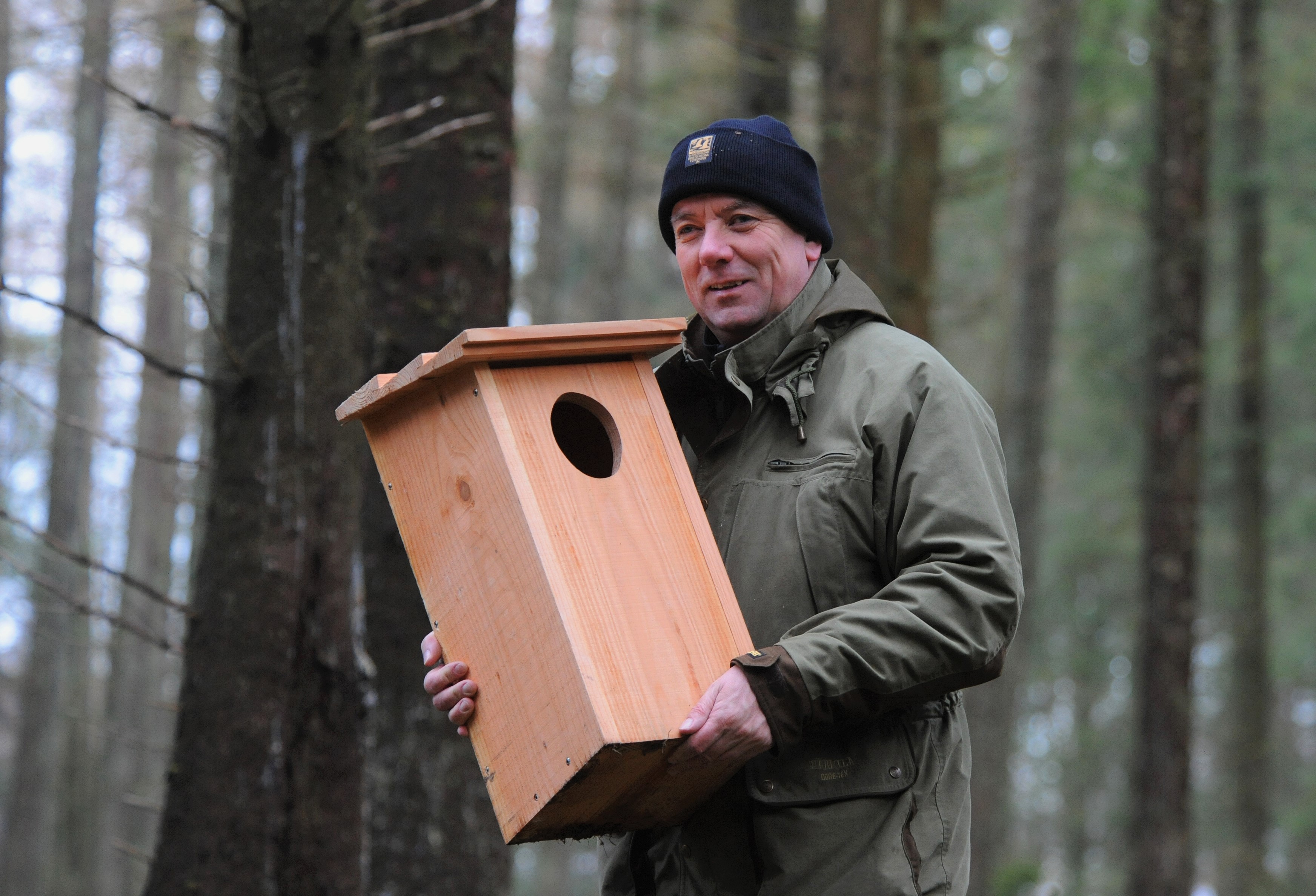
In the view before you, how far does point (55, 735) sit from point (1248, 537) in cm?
1537

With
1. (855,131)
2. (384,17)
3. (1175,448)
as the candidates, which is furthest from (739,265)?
(1175,448)

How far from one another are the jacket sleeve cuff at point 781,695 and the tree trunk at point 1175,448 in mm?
9029

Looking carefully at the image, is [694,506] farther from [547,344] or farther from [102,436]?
[102,436]

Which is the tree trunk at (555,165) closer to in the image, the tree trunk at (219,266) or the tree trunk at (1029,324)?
the tree trunk at (1029,324)

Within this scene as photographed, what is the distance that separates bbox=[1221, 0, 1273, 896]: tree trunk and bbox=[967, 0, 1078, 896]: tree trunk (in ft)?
7.51

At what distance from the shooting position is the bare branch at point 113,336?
3.46 m

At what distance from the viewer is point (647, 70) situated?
947 inches

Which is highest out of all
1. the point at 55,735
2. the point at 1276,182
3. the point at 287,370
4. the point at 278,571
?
the point at 1276,182

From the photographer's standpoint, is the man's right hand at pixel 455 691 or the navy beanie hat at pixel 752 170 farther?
the navy beanie hat at pixel 752 170

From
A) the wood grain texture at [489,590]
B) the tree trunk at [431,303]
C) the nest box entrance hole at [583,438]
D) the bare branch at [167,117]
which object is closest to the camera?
the wood grain texture at [489,590]

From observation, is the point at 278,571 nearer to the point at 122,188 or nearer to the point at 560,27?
the point at 560,27

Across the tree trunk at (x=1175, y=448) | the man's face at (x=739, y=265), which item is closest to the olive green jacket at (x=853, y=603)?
the man's face at (x=739, y=265)

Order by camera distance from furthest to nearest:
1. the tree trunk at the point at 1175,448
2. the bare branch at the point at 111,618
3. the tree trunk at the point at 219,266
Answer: the tree trunk at the point at 1175,448 < the tree trunk at the point at 219,266 < the bare branch at the point at 111,618

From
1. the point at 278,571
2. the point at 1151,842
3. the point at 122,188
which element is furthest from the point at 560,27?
the point at 278,571
